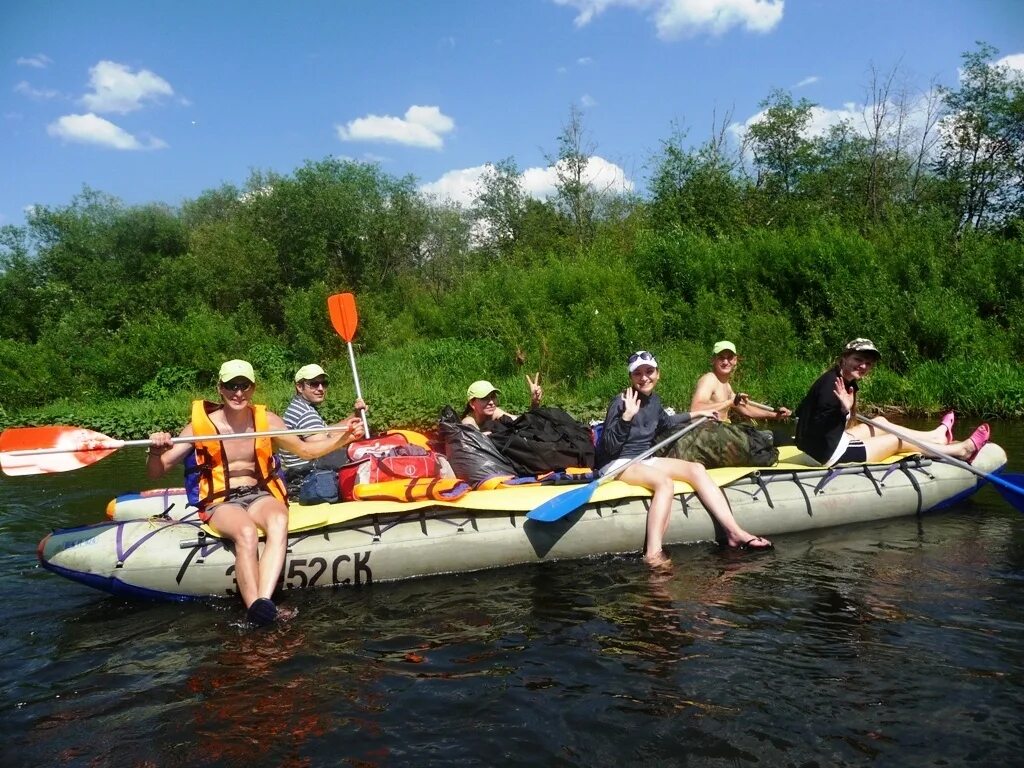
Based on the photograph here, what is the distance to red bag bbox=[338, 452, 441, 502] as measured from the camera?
17.4 ft

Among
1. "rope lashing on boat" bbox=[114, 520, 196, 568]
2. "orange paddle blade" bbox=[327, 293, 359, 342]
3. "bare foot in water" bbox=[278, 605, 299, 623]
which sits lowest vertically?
"bare foot in water" bbox=[278, 605, 299, 623]

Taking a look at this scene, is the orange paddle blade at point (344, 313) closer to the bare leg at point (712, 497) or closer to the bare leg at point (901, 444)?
the bare leg at point (712, 497)

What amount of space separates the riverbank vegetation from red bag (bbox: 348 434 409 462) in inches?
253

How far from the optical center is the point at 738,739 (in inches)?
121

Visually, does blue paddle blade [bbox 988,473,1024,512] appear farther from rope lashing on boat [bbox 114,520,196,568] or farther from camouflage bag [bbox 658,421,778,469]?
rope lashing on boat [bbox 114,520,196,568]

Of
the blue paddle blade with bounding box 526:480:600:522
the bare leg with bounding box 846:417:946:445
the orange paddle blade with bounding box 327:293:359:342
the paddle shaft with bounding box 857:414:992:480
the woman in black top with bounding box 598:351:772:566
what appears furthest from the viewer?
the orange paddle blade with bounding box 327:293:359:342

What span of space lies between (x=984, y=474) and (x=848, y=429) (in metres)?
0.95

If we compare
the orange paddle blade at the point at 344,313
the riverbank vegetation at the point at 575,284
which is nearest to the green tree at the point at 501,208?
the riverbank vegetation at the point at 575,284

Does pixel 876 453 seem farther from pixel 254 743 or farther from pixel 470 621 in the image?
pixel 254 743

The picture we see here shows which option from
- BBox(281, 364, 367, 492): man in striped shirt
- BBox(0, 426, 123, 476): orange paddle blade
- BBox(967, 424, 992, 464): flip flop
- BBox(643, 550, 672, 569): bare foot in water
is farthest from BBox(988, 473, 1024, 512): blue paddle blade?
BBox(0, 426, 123, 476): orange paddle blade

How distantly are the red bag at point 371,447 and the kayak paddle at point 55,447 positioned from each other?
0.57 meters

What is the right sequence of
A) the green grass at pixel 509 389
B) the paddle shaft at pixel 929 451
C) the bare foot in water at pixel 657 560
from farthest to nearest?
the green grass at pixel 509 389, the paddle shaft at pixel 929 451, the bare foot in water at pixel 657 560

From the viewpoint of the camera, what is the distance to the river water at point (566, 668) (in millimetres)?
3115

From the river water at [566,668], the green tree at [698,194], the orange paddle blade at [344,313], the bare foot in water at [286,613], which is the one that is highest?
the green tree at [698,194]
